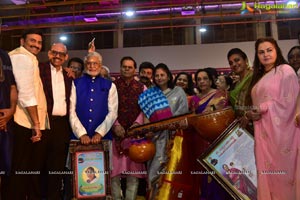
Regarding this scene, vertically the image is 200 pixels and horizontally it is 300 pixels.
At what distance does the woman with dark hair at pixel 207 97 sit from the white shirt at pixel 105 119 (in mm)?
795

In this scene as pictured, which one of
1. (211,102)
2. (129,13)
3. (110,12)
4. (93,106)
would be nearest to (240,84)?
(211,102)

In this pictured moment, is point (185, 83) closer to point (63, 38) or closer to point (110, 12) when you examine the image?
point (110, 12)

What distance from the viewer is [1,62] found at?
102 inches

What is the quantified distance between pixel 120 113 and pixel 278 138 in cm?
166

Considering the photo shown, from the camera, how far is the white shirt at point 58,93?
10.2ft

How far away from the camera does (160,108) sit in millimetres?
3381

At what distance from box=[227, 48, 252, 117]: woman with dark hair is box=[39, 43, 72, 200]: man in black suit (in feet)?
5.16

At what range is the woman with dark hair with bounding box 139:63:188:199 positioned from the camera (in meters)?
3.34

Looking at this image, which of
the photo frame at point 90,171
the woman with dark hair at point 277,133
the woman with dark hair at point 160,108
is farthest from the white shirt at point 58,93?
the woman with dark hair at point 277,133

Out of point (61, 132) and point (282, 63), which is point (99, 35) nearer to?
point (61, 132)

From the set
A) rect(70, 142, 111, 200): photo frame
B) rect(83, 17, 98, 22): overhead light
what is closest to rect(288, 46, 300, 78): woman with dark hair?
rect(70, 142, 111, 200): photo frame

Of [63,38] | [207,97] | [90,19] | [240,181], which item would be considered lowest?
[240,181]

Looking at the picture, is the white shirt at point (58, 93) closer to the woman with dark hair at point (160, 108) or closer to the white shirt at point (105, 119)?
the white shirt at point (105, 119)

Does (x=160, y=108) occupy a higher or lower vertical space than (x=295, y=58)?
lower
